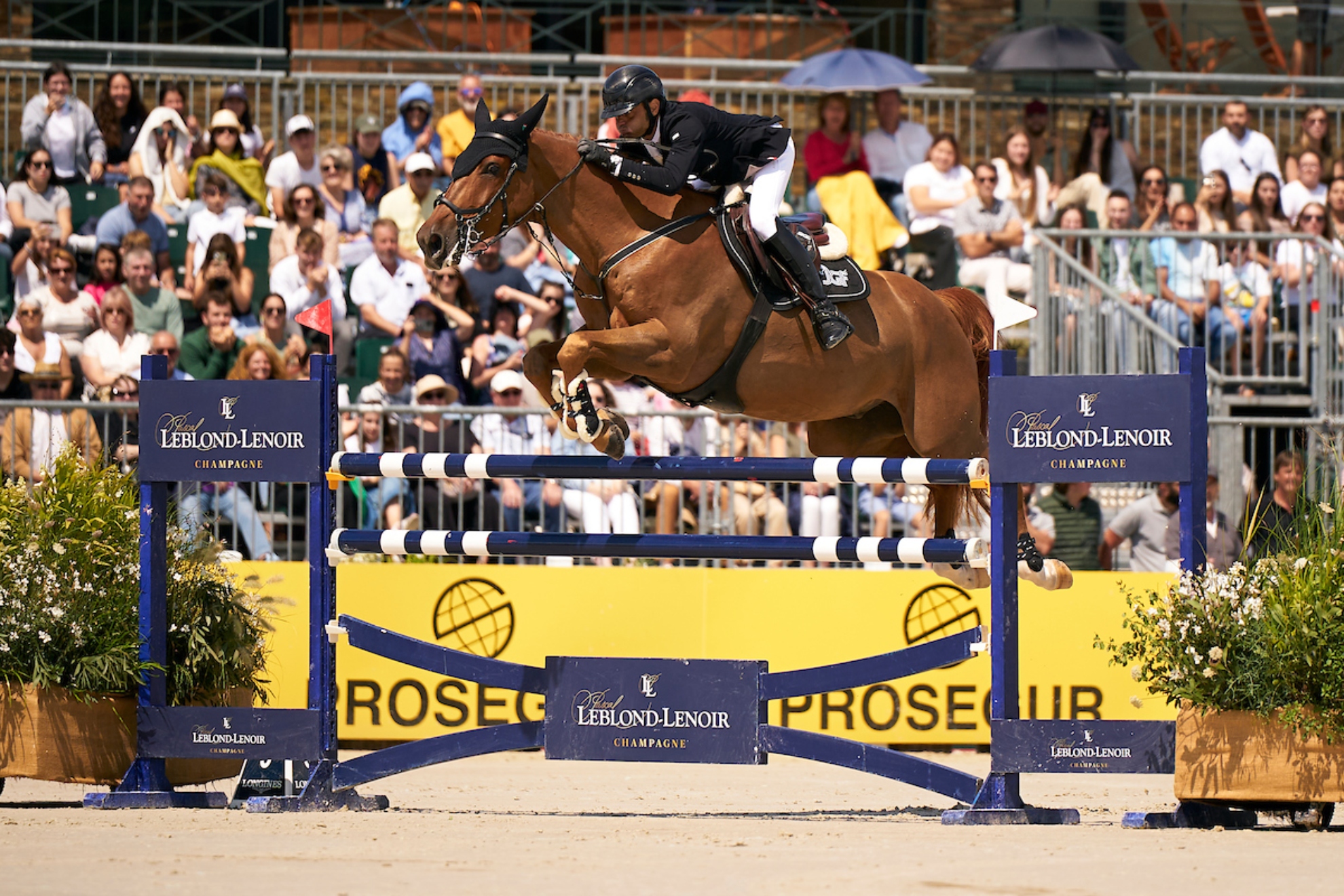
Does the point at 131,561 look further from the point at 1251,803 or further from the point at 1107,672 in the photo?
the point at 1107,672

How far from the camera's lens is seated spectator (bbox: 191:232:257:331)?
11.7m

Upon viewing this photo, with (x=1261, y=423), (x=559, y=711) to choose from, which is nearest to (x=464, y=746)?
(x=559, y=711)

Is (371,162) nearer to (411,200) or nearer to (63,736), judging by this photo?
(411,200)

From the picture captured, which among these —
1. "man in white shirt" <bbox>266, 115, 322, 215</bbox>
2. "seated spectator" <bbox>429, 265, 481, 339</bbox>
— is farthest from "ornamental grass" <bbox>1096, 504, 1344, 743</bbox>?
"man in white shirt" <bbox>266, 115, 322, 215</bbox>

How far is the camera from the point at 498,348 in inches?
464

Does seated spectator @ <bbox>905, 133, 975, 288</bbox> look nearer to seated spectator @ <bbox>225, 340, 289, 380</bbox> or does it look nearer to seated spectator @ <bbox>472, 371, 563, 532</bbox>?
seated spectator @ <bbox>472, 371, 563, 532</bbox>

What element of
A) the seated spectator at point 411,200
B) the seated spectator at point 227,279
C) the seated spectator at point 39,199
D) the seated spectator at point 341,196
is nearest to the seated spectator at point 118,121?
the seated spectator at point 39,199

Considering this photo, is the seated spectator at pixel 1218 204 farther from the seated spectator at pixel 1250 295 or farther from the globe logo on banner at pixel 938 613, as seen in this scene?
the globe logo on banner at pixel 938 613

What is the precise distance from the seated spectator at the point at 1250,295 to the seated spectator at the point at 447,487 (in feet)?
16.5

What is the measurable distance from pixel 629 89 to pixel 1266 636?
304cm

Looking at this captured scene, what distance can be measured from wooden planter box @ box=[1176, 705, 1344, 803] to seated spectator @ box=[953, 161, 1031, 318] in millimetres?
6854

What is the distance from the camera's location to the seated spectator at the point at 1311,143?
14227mm

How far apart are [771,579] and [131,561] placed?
3.73 m

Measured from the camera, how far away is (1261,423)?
34.9ft
